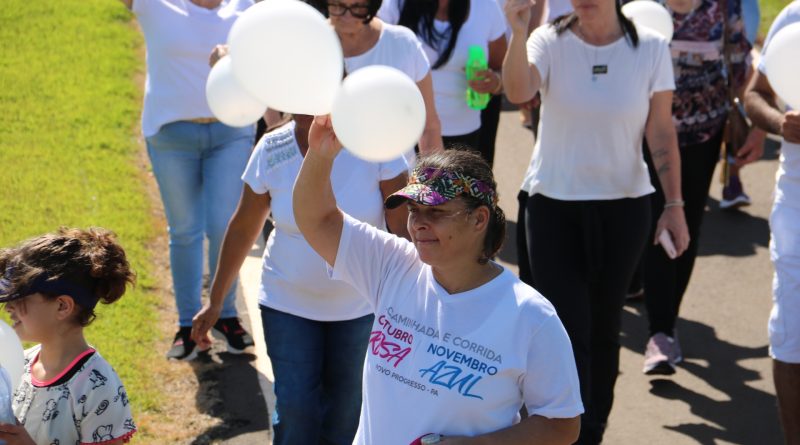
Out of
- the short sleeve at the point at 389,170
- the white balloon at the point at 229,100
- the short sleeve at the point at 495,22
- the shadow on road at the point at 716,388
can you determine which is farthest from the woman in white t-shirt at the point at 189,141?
the shadow on road at the point at 716,388

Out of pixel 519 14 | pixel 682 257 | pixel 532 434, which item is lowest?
pixel 682 257

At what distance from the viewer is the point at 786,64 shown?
4.63 meters

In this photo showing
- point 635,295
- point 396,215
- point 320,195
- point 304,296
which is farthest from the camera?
point 635,295

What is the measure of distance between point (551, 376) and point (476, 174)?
2.05 feet

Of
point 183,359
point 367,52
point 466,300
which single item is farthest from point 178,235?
point 466,300

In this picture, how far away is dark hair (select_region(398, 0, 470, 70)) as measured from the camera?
627cm

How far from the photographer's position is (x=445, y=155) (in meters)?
3.47

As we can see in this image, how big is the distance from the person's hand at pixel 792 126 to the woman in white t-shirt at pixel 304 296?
164cm

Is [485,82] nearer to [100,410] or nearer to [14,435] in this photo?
[100,410]

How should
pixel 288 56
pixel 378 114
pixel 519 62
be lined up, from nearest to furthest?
pixel 378 114 < pixel 288 56 < pixel 519 62

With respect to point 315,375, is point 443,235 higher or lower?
higher

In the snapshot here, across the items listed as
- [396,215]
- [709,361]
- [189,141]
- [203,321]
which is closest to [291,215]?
[396,215]

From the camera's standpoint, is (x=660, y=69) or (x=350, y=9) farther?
(x=660, y=69)

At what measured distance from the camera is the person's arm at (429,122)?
5.33 metres
